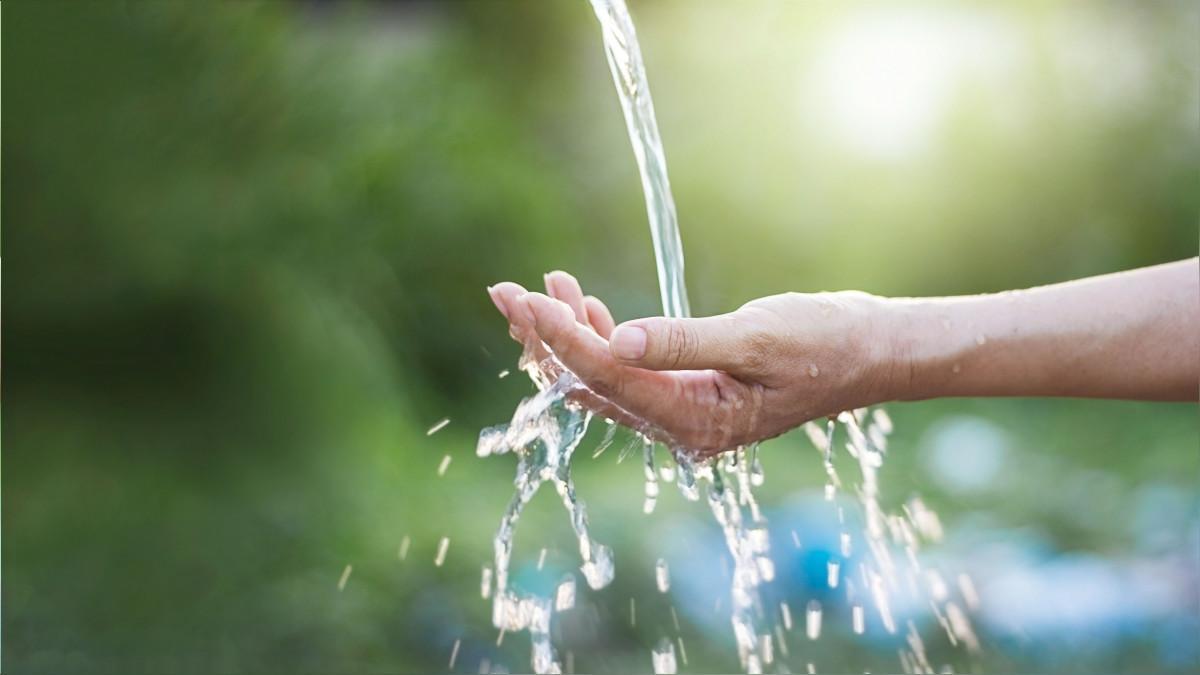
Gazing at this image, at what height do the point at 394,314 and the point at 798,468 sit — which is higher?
the point at 394,314

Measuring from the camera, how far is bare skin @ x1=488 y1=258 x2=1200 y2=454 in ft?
5.25

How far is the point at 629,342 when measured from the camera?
4.93 ft

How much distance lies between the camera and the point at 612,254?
22.6 feet

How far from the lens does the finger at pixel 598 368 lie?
1.56 metres

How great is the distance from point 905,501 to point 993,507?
391mm

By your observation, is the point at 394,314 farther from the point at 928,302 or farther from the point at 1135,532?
the point at 928,302

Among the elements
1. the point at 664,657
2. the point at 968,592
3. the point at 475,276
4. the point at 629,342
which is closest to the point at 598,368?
the point at 629,342

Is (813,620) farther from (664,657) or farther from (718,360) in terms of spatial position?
(718,360)

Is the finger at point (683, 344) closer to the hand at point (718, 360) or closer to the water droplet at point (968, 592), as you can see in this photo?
the hand at point (718, 360)

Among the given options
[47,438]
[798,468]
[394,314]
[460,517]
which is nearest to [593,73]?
[394,314]

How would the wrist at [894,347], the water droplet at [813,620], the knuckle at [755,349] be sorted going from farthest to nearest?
the water droplet at [813,620] → the wrist at [894,347] → the knuckle at [755,349]

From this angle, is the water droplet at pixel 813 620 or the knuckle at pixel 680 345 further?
the water droplet at pixel 813 620

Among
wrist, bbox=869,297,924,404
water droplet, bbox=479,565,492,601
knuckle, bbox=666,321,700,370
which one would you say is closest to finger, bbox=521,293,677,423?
knuckle, bbox=666,321,700,370

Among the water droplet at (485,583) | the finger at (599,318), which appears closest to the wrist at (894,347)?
the finger at (599,318)
